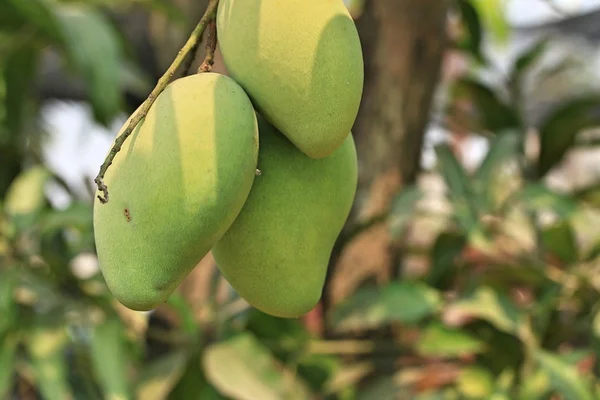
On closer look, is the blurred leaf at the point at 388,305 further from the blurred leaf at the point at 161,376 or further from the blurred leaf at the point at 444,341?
the blurred leaf at the point at 161,376

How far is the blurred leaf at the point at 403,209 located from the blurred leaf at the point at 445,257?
0.11m

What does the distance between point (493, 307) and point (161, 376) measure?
1.18 feet

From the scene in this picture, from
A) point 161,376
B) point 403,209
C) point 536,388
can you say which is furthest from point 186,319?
point 536,388

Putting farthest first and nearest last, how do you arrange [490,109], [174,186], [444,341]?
[490,109] → [444,341] → [174,186]

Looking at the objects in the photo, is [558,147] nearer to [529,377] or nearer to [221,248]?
[529,377]

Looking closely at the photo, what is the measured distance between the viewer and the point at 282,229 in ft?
0.93

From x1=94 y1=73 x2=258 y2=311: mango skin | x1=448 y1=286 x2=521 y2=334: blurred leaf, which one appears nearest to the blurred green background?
x1=448 y1=286 x2=521 y2=334: blurred leaf

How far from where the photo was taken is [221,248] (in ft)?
0.96

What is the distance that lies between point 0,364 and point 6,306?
67mm

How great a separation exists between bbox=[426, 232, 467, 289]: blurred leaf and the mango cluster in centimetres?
56

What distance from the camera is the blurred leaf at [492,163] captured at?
0.79 metres

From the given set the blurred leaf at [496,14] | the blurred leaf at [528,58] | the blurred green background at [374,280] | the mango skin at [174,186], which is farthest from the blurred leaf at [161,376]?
the blurred leaf at [496,14]

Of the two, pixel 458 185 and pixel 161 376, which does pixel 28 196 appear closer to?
pixel 161 376

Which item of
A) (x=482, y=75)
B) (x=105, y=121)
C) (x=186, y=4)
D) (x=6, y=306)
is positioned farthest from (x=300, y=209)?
(x=482, y=75)
